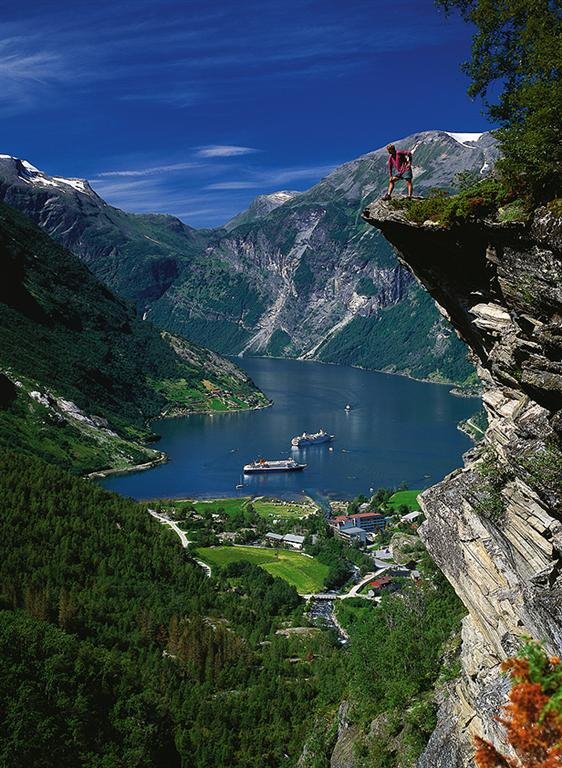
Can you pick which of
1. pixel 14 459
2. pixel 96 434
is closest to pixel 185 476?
pixel 96 434

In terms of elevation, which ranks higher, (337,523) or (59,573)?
(337,523)

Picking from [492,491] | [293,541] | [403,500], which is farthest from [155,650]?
[403,500]

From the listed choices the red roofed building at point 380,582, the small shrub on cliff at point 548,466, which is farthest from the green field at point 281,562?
the small shrub on cliff at point 548,466

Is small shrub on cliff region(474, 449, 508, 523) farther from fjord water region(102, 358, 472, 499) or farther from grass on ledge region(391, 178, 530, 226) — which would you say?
fjord water region(102, 358, 472, 499)

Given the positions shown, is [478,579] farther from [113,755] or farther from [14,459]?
[14,459]

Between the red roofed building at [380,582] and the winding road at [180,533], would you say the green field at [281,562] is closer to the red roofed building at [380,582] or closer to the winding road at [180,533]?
the winding road at [180,533]
